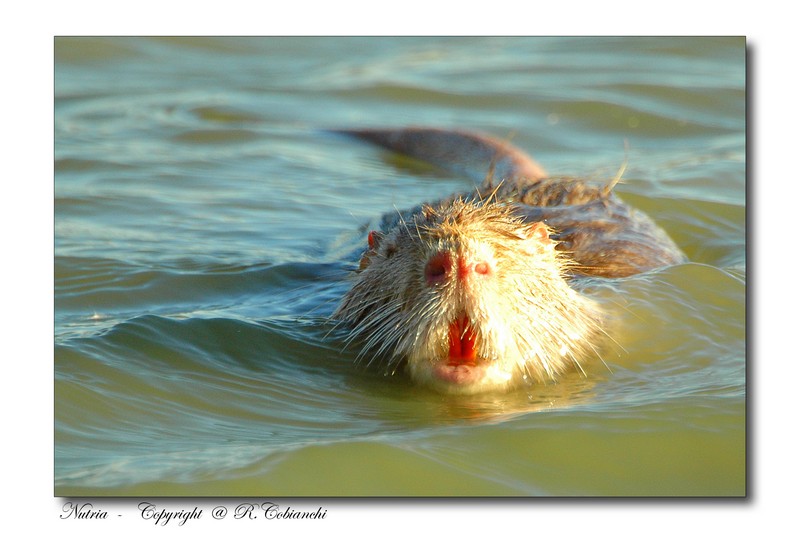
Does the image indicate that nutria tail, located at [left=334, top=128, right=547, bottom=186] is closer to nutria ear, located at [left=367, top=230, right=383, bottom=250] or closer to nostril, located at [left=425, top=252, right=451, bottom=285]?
nutria ear, located at [left=367, top=230, right=383, bottom=250]

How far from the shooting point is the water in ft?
12.3

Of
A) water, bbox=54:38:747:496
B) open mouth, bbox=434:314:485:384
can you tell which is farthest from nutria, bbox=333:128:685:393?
water, bbox=54:38:747:496

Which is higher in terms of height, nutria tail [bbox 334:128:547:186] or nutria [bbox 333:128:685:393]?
nutria tail [bbox 334:128:547:186]

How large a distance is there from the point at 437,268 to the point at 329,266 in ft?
7.12

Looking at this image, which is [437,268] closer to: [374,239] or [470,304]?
[470,304]

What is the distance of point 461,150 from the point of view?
773 cm

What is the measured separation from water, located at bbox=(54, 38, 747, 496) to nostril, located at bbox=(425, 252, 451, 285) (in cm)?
54

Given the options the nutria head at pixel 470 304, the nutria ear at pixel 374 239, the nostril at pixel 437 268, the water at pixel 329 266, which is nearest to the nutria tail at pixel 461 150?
the water at pixel 329 266

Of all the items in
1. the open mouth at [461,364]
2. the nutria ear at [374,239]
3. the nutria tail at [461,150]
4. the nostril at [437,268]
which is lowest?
the open mouth at [461,364]

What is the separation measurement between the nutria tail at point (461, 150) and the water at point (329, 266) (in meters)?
0.12

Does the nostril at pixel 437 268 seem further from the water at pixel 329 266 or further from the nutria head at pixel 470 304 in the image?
the water at pixel 329 266

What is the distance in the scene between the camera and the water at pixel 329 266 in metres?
3.74

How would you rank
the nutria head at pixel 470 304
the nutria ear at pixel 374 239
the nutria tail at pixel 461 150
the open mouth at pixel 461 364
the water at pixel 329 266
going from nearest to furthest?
the water at pixel 329 266 < the nutria head at pixel 470 304 < the open mouth at pixel 461 364 < the nutria ear at pixel 374 239 < the nutria tail at pixel 461 150

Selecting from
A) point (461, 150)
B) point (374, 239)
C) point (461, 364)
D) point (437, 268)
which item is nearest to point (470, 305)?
point (437, 268)
